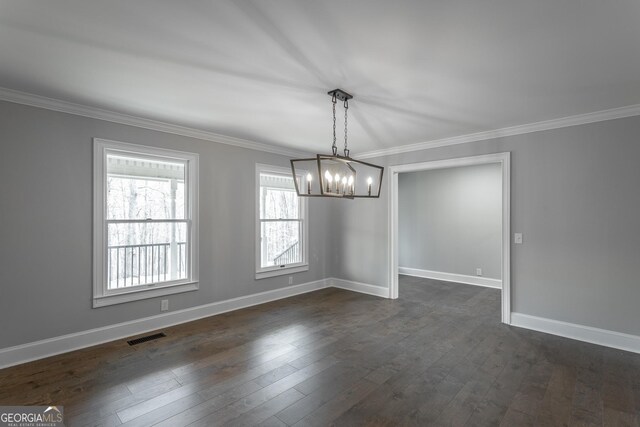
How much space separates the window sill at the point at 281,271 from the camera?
5141 millimetres

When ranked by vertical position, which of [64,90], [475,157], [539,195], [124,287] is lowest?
[124,287]

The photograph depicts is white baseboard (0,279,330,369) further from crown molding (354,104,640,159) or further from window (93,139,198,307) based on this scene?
crown molding (354,104,640,159)

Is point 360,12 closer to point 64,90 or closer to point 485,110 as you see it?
point 485,110

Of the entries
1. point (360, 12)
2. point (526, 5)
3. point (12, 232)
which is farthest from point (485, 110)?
point (12, 232)

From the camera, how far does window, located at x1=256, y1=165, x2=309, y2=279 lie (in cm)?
521

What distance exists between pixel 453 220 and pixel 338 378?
511 cm

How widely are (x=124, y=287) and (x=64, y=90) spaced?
86.9 inches

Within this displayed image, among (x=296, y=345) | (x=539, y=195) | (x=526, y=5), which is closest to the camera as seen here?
(x=526, y=5)

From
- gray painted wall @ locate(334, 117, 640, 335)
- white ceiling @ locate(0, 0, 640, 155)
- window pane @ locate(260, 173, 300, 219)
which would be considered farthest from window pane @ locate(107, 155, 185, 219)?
gray painted wall @ locate(334, 117, 640, 335)

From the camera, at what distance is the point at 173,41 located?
214 centimetres

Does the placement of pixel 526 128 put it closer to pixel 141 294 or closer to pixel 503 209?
pixel 503 209

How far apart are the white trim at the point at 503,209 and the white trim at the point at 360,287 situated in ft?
0.53

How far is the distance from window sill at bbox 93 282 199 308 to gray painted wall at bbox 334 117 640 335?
4.45 metres

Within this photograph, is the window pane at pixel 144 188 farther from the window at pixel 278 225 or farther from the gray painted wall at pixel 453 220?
the gray painted wall at pixel 453 220
